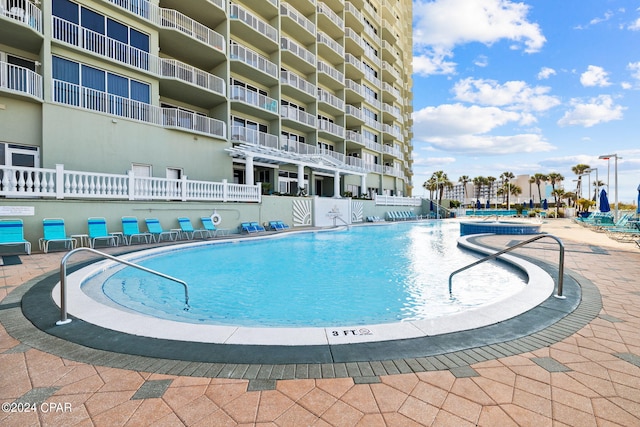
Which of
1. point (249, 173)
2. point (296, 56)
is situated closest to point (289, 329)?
point (249, 173)

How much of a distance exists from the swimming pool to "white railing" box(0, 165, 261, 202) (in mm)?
3642

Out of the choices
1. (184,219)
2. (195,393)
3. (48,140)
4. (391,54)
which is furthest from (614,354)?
(391,54)

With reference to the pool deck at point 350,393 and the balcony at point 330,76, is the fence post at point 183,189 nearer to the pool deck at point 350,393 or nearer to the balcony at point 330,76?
the pool deck at point 350,393

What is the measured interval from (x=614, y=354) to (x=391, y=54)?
40787 mm

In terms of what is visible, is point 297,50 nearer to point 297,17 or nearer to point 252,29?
point 297,17

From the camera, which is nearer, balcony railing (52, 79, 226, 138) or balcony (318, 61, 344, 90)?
balcony railing (52, 79, 226, 138)

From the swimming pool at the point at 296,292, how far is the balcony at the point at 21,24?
1049cm

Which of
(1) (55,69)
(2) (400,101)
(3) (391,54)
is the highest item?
(3) (391,54)

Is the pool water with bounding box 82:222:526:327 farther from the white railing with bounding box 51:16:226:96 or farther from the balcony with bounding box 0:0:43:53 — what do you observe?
the white railing with bounding box 51:16:226:96

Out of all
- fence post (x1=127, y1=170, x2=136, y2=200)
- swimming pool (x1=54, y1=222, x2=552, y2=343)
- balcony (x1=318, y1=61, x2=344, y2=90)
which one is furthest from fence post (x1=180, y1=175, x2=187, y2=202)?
balcony (x1=318, y1=61, x2=344, y2=90)

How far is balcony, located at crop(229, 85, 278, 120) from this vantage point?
18312mm

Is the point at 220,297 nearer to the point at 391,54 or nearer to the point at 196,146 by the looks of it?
the point at 196,146

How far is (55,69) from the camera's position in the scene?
12305mm

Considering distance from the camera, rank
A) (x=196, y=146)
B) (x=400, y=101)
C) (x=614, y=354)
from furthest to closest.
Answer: (x=400, y=101), (x=196, y=146), (x=614, y=354)
